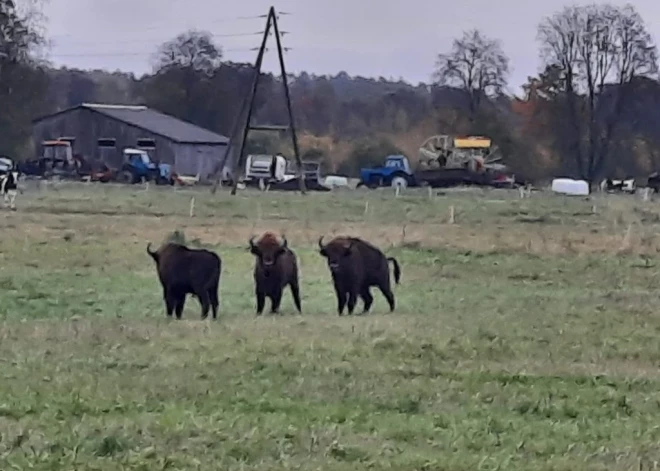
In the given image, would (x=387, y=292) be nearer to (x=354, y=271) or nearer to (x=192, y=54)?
(x=354, y=271)

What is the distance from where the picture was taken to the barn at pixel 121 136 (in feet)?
290

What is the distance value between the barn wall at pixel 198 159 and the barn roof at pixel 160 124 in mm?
532

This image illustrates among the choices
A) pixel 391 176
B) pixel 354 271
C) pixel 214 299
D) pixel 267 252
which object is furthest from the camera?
pixel 391 176

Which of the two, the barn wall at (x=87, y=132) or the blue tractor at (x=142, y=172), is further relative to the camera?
the barn wall at (x=87, y=132)

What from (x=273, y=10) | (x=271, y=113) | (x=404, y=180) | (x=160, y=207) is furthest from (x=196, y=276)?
(x=271, y=113)

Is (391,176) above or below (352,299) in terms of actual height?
below

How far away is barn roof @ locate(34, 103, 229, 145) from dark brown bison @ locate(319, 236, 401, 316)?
211 ft

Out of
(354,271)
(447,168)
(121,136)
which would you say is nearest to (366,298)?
(354,271)

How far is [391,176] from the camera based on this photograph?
77.7 m

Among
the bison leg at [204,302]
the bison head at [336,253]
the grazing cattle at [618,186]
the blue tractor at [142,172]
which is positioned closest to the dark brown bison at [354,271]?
the bison head at [336,253]

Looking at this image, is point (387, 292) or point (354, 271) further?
point (387, 292)

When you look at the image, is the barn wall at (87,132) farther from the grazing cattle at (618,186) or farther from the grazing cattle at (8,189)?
the grazing cattle at (8,189)

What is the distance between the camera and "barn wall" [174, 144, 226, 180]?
88250mm

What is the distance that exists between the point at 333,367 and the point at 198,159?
2975 inches
